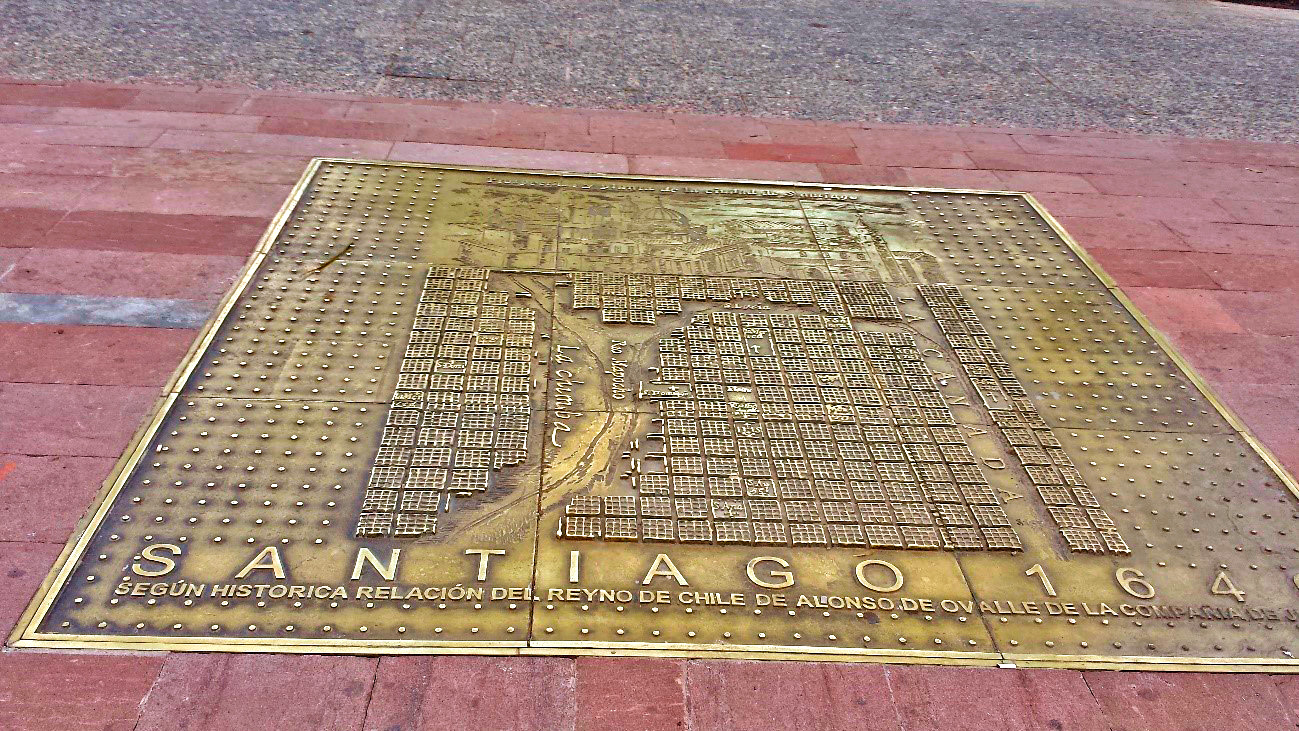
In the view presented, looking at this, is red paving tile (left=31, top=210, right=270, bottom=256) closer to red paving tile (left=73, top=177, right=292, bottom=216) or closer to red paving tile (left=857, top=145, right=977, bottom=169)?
red paving tile (left=73, top=177, right=292, bottom=216)

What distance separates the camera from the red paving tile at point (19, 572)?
3.33 m

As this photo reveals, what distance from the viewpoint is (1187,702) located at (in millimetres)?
3418

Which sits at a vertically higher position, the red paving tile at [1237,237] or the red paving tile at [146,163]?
the red paving tile at [1237,237]

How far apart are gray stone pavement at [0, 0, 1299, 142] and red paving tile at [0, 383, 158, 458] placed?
4.84m

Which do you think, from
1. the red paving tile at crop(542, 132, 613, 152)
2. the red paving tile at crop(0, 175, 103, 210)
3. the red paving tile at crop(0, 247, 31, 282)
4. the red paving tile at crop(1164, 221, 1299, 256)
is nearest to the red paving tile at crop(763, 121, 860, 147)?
the red paving tile at crop(542, 132, 613, 152)

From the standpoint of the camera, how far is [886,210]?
6.85 m

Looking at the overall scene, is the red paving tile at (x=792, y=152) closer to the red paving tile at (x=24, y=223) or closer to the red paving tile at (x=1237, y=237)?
the red paving tile at (x=1237, y=237)

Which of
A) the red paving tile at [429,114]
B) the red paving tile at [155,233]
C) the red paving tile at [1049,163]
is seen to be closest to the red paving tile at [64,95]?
the red paving tile at [429,114]

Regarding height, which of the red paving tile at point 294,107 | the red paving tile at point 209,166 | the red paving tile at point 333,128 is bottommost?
the red paving tile at point 294,107

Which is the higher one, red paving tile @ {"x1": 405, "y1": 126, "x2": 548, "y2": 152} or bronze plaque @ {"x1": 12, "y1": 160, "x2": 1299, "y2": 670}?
bronze plaque @ {"x1": 12, "y1": 160, "x2": 1299, "y2": 670}

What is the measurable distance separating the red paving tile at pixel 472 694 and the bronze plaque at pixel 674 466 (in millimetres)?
88

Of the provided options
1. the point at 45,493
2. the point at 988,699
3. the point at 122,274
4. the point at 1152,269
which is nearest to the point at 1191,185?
the point at 1152,269

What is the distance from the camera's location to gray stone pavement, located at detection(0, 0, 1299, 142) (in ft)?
28.6

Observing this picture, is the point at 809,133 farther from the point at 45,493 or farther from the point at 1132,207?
the point at 45,493
